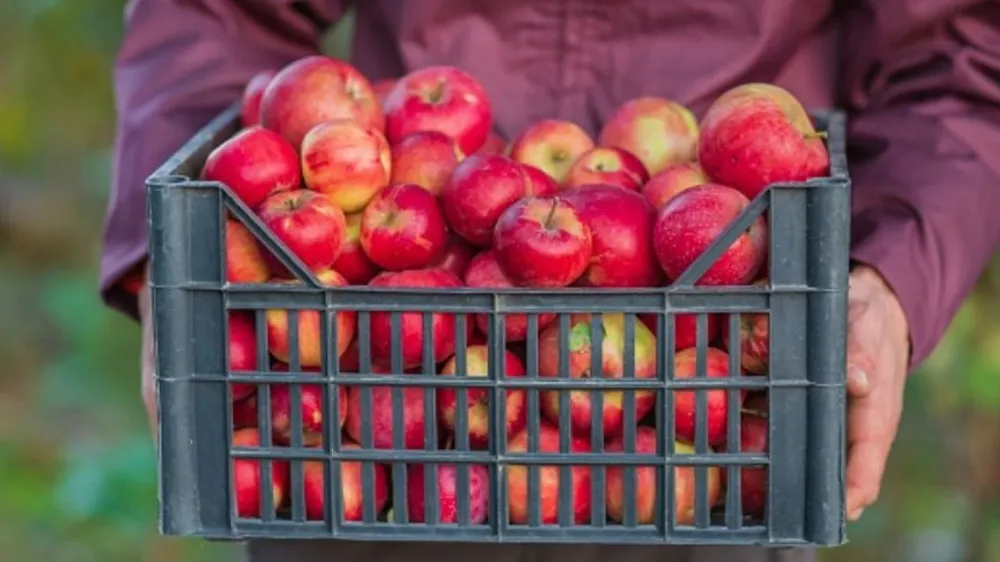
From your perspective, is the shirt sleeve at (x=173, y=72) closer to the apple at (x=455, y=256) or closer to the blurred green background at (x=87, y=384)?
the apple at (x=455, y=256)

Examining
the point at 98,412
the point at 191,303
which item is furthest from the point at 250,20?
the point at 98,412

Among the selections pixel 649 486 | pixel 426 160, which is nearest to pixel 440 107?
pixel 426 160

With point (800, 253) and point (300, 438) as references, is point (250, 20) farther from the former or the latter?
point (800, 253)

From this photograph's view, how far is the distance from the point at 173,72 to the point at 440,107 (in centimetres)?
35

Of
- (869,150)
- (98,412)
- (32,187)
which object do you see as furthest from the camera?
(32,187)

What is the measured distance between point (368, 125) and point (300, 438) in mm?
329

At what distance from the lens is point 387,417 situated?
1.16 metres

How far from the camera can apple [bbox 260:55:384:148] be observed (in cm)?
135

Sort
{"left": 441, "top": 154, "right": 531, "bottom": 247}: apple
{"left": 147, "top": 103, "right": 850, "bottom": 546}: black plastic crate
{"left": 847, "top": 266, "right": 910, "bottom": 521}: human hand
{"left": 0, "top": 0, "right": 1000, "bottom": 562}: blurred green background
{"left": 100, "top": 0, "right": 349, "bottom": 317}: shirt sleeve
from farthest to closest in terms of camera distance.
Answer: {"left": 0, "top": 0, "right": 1000, "bottom": 562}: blurred green background
{"left": 100, "top": 0, "right": 349, "bottom": 317}: shirt sleeve
{"left": 847, "top": 266, "right": 910, "bottom": 521}: human hand
{"left": 441, "top": 154, "right": 531, "bottom": 247}: apple
{"left": 147, "top": 103, "right": 850, "bottom": 546}: black plastic crate

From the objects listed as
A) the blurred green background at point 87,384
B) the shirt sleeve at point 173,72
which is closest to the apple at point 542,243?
the shirt sleeve at point 173,72

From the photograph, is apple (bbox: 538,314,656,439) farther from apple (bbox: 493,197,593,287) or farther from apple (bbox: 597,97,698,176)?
apple (bbox: 597,97,698,176)

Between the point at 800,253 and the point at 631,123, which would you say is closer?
the point at 800,253

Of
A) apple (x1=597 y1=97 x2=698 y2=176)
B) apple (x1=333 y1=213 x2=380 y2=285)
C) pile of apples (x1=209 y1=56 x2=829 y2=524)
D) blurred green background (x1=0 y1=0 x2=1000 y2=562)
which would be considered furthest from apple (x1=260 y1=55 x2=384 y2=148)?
blurred green background (x1=0 y1=0 x2=1000 y2=562)

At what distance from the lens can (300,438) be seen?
3.79 ft
